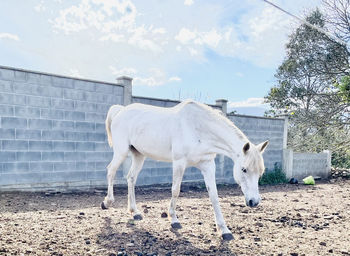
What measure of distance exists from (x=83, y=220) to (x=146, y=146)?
1238 millimetres

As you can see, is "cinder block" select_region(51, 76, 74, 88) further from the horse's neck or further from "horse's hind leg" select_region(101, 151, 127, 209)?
the horse's neck

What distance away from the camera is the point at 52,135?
5691mm

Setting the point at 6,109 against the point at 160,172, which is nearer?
the point at 6,109

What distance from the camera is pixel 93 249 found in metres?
Answer: 2.61

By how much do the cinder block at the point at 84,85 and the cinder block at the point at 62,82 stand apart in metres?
Result: 0.10

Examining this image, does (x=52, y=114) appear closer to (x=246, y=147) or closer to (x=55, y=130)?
(x=55, y=130)

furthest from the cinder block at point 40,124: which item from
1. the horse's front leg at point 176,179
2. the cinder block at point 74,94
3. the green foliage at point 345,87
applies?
the green foliage at point 345,87

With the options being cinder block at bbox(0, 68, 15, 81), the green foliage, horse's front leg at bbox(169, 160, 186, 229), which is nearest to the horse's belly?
horse's front leg at bbox(169, 160, 186, 229)

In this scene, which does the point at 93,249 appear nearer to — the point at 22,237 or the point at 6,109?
the point at 22,237

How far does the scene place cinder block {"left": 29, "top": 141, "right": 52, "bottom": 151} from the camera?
546cm

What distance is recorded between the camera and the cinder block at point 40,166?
546cm

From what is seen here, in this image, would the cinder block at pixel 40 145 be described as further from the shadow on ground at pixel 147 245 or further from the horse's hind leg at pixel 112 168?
the shadow on ground at pixel 147 245

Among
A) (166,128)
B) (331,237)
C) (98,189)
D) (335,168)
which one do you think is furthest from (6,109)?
(335,168)

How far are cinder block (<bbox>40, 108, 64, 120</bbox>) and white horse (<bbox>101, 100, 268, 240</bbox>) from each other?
8.25ft
